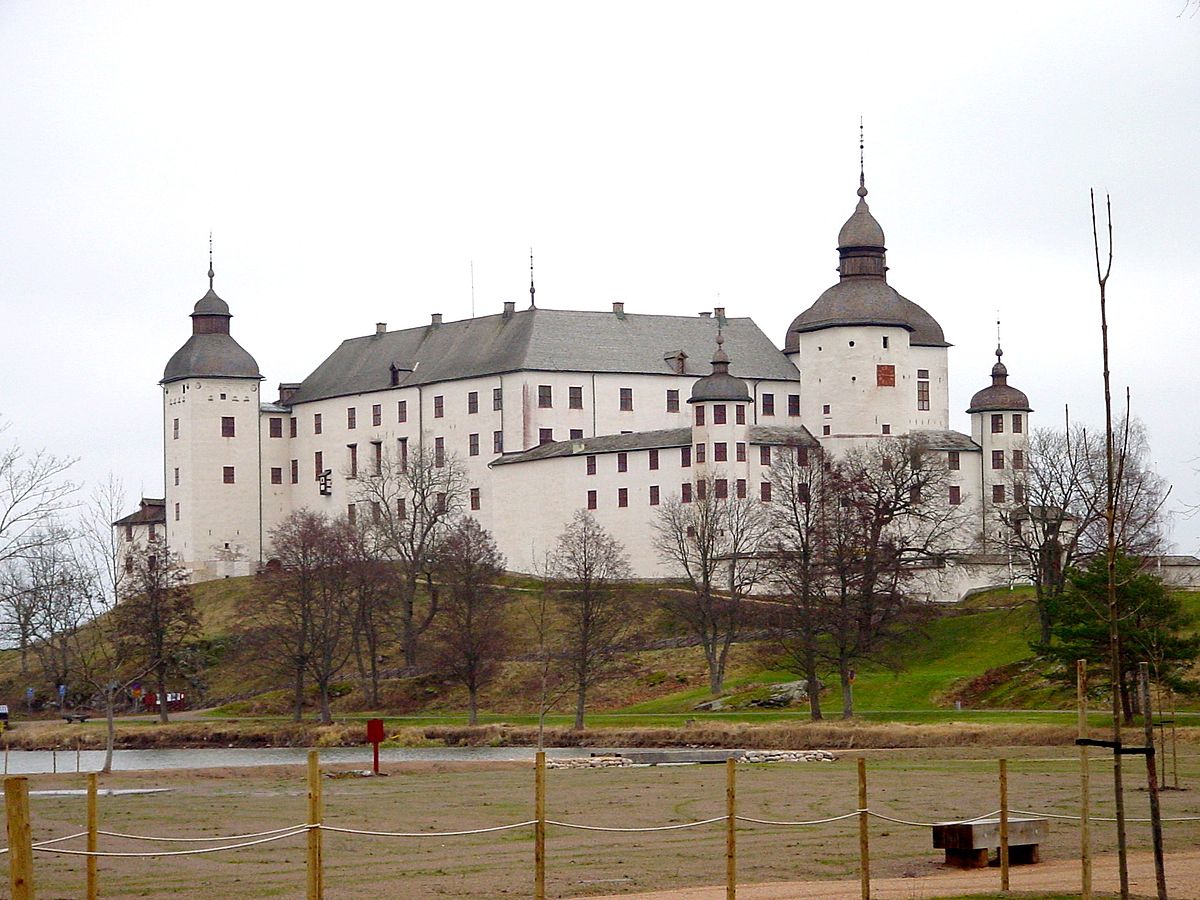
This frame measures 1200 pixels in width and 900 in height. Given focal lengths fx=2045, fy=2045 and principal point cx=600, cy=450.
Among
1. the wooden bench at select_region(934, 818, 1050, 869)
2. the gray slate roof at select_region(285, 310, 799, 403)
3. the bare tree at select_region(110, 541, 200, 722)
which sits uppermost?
the gray slate roof at select_region(285, 310, 799, 403)

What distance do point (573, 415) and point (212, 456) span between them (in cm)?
1933

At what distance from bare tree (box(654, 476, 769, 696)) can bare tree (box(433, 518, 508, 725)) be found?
6986 mm

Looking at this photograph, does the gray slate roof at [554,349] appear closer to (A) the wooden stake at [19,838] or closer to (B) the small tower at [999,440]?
(B) the small tower at [999,440]

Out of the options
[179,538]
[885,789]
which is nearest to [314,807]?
[885,789]

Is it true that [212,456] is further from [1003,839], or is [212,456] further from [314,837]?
[314,837]

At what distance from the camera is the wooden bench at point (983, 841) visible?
74.4 ft

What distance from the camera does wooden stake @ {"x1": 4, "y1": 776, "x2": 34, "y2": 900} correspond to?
48.6ft

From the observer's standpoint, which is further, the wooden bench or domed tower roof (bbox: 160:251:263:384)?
domed tower roof (bbox: 160:251:263:384)

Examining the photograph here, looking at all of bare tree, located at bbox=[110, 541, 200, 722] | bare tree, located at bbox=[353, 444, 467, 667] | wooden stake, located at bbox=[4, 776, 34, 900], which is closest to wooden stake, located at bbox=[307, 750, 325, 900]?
wooden stake, located at bbox=[4, 776, 34, 900]

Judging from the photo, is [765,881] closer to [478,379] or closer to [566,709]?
[566,709]

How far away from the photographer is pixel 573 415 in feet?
312

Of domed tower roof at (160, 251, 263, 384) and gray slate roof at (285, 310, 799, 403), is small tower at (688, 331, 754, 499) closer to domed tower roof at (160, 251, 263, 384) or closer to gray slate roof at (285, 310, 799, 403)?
gray slate roof at (285, 310, 799, 403)

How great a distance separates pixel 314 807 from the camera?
57.2ft

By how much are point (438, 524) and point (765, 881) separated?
71.8 m
